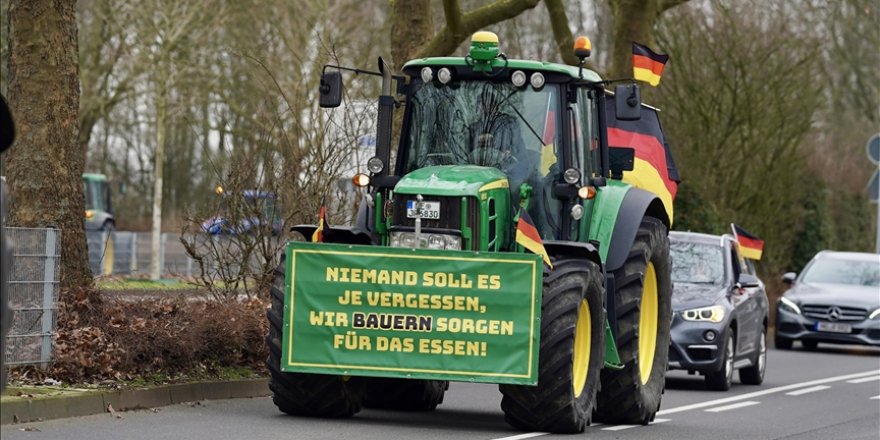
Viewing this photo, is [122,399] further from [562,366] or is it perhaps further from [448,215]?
[562,366]

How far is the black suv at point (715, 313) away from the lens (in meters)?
19.3

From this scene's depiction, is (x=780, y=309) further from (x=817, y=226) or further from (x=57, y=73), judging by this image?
(x=57, y=73)

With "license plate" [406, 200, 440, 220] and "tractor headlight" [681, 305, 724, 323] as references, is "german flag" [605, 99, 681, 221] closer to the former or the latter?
"tractor headlight" [681, 305, 724, 323]

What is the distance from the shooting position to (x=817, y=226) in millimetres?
38688

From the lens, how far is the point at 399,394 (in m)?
14.7

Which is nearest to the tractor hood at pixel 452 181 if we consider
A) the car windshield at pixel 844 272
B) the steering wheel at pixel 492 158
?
the steering wheel at pixel 492 158

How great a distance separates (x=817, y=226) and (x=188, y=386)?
26.7 metres

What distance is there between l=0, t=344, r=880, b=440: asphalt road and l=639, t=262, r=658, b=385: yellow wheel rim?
0.59m

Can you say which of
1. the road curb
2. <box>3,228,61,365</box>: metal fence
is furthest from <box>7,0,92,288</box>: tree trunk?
the road curb

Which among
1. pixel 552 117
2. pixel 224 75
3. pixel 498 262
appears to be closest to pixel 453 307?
pixel 498 262

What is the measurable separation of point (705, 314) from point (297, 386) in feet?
25.4

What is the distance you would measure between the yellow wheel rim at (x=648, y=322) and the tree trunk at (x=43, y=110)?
16.2 feet

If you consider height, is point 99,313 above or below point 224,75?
below

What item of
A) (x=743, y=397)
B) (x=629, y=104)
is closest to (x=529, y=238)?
(x=629, y=104)
